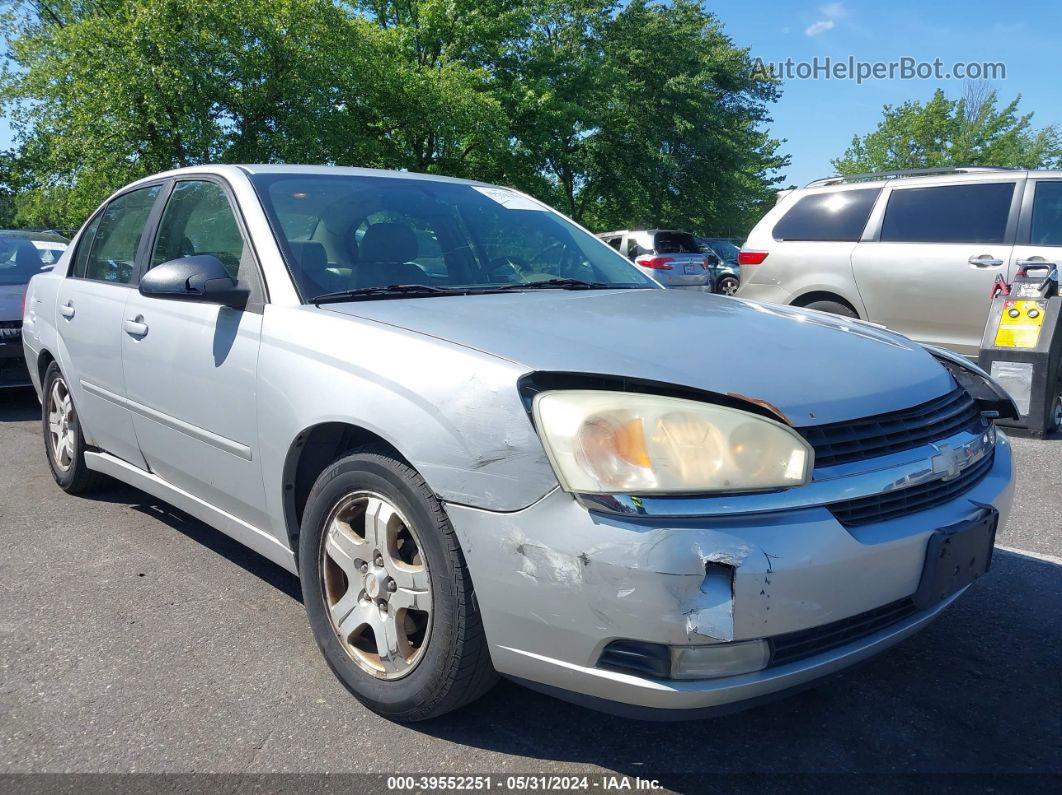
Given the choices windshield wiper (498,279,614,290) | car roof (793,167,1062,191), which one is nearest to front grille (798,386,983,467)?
windshield wiper (498,279,614,290)

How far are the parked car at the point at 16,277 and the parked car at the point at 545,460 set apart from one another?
4704mm

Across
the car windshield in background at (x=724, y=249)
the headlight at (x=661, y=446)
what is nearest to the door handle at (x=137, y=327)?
the headlight at (x=661, y=446)

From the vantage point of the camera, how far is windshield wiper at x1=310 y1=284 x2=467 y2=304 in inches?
106

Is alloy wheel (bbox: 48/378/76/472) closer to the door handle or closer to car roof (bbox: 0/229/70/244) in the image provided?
the door handle

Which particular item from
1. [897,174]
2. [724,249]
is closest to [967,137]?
[724,249]

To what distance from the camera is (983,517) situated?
222 centimetres

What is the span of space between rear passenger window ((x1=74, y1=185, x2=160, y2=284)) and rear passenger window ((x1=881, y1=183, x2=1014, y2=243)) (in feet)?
18.5

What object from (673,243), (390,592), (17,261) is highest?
(17,261)

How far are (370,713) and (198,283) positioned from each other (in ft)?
4.74

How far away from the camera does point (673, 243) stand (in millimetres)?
17578

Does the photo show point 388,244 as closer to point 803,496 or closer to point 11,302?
point 803,496

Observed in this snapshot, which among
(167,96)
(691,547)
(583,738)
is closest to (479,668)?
(583,738)

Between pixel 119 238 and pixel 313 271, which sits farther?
pixel 119 238

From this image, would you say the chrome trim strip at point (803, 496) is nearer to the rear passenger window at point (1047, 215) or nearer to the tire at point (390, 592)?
the tire at point (390, 592)
